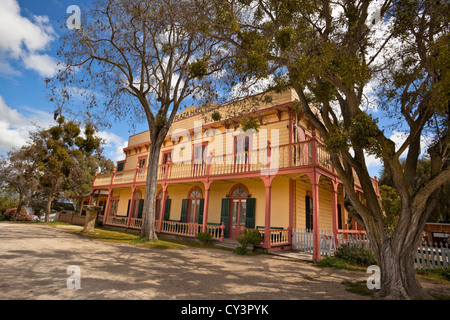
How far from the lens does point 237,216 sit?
13914mm

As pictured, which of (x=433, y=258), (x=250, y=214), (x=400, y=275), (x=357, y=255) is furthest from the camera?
(x=250, y=214)

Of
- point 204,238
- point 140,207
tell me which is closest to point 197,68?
point 204,238

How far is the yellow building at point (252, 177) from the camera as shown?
10953 millimetres

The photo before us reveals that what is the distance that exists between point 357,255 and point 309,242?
2182 millimetres

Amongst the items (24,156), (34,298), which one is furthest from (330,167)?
(24,156)

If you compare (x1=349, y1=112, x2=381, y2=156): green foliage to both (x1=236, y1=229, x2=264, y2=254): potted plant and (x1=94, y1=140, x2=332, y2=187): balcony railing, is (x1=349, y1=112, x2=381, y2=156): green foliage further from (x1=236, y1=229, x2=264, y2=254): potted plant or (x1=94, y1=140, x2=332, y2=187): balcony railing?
(x1=236, y1=229, x2=264, y2=254): potted plant

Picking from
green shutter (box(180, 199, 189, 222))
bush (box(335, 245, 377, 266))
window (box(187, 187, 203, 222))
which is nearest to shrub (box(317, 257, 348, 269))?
bush (box(335, 245, 377, 266))

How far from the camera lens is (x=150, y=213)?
455 inches

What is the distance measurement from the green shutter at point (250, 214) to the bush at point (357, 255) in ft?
14.5

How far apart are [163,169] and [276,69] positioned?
37.2 feet

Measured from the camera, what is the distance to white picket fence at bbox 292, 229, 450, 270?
8383 mm

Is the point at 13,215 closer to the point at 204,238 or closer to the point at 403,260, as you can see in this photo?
the point at 204,238

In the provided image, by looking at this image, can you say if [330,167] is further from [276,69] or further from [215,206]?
[215,206]

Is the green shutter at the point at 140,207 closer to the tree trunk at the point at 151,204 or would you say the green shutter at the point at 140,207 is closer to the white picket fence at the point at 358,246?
the tree trunk at the point at 151,204
